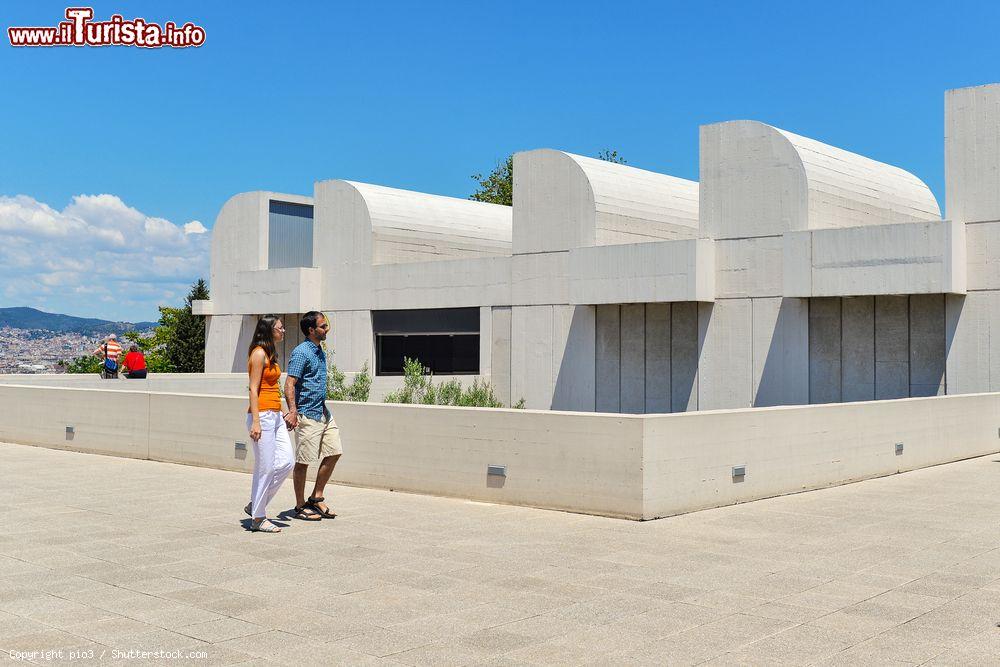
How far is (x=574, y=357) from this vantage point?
969 inches

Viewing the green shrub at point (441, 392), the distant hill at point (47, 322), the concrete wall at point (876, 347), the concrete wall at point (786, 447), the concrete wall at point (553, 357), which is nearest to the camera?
the concrete wall at point (786, 447)

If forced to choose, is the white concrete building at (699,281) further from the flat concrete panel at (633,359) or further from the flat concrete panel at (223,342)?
the flat concrete panel at (223,342)

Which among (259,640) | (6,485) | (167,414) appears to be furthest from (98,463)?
(259,640)

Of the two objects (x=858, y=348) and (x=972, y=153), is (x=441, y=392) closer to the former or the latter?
(x=858, y=348)

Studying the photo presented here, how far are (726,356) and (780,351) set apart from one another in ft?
4.04

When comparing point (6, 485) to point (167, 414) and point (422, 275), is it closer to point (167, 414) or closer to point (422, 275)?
point (167, 414)

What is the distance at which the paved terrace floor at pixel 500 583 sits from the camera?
222 inches

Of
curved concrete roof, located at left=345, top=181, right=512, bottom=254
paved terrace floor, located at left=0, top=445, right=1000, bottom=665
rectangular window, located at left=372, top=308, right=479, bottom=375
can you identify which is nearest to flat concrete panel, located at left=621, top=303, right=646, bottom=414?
rectangular window, located at left=372, top=308, right=479, bottom=375

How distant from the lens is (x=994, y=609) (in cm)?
646

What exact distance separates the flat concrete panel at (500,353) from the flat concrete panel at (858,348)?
871cm

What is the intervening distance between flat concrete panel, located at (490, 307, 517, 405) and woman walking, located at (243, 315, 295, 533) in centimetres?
1682

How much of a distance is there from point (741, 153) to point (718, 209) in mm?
1297

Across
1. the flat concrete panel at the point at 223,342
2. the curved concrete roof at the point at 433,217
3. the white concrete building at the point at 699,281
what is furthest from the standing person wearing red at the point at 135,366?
the flat concrete panel at the point at 223,342

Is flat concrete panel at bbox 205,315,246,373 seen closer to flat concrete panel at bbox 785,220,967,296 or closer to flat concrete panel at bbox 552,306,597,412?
flat concrete panel at bbox 552,306,597,412
